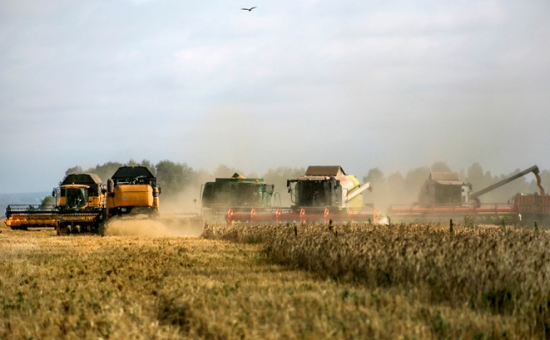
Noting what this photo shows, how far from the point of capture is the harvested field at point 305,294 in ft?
31.0

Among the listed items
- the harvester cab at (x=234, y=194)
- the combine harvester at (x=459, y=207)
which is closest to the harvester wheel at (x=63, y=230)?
the harvester cab at (x=234, y=194)

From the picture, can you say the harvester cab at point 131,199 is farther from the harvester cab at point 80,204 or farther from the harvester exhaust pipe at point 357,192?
the harvester exhaust pipe at point 357,192

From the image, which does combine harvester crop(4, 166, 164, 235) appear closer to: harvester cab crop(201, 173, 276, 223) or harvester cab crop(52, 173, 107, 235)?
harvester cab crop(52, 173, 107, 235)

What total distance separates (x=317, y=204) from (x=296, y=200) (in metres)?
1.40

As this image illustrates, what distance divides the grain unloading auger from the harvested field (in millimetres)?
17982

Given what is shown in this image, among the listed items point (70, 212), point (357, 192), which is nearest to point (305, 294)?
point (70, 212)

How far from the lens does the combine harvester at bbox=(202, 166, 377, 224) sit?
121 feet

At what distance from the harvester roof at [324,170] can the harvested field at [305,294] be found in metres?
24.1

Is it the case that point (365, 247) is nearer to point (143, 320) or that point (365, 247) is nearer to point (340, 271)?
point (340, 271)

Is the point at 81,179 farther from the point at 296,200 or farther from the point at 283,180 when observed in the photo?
the point at 283,180

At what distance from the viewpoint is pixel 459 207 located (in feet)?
147

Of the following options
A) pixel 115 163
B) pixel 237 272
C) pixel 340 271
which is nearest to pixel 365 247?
pixel 340 271

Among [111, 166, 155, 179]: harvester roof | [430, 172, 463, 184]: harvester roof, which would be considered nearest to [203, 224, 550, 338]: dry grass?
[111, 166, 155, 179]: harvester roof

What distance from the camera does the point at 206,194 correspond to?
42.3m
